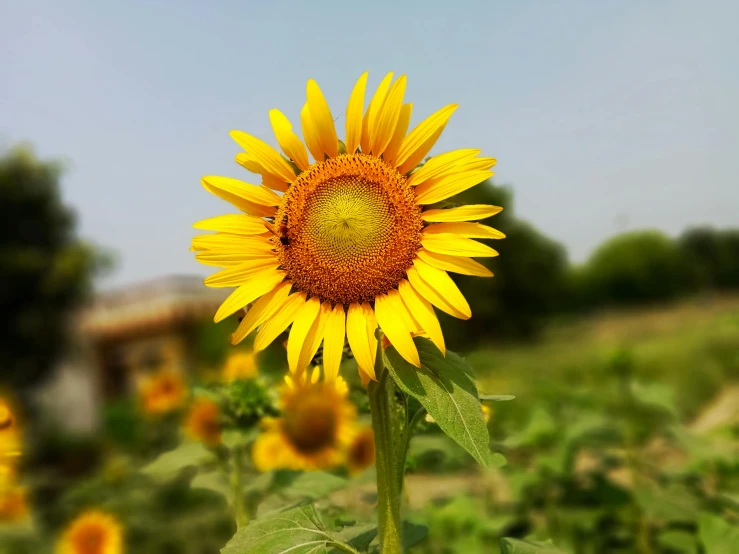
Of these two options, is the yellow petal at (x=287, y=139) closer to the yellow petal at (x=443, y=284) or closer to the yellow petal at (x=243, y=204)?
the yellow petal at (x=243, y=204)

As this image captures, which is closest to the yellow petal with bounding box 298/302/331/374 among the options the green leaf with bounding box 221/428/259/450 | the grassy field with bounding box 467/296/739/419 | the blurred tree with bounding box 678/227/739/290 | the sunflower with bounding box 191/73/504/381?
the sunflower with bounding box 191/73/504/381

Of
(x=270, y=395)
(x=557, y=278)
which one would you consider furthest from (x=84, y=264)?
(x=557, y=278)

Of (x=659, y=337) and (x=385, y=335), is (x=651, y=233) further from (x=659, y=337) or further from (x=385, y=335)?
(x=385, y=335)

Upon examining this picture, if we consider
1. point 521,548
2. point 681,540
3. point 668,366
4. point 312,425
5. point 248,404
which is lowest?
point 681,540

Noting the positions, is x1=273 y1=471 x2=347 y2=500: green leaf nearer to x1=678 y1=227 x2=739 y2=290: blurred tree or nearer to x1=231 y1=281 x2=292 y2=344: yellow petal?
x1=231 y1=281 x2=292 y2=344: yellow petal

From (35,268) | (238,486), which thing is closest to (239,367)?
(238,486)

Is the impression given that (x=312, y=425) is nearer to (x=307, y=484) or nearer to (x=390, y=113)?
(x=307, y=484)

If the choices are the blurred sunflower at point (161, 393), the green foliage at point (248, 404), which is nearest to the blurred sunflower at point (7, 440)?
the green foliage at point (248, 404)

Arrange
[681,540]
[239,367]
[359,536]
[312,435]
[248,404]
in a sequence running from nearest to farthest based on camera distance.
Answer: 1. [359,536]
2. [248,404]
3. [681,540]
4. [239,367]
5. [312,435]
